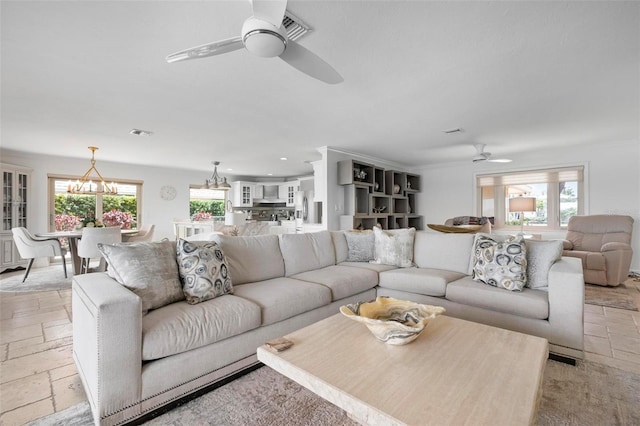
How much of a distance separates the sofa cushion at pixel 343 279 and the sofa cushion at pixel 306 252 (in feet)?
0.32

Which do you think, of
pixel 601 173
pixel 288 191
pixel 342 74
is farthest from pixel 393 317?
pixel 288 191

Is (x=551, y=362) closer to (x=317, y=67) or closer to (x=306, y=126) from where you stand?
(x=317, y=67)

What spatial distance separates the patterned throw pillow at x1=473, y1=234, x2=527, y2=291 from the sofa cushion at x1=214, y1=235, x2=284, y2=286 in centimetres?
188

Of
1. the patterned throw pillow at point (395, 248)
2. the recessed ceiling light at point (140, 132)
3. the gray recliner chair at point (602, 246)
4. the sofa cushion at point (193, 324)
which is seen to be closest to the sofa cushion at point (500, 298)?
the patterned throw pillow at point (395, 248)

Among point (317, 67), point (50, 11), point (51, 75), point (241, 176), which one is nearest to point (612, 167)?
point (317, 67)

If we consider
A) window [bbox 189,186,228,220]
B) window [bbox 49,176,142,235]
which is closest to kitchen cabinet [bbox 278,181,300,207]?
window [bbox 189,186,228,220]

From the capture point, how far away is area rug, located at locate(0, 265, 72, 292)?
14.1 feet

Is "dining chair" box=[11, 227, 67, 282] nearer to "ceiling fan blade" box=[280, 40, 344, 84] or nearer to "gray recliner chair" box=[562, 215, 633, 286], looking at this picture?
"ceiling fan blade" box=[280, 40, 344, 84]

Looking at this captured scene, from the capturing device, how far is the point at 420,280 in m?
2.85

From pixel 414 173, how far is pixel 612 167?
12.1 ft

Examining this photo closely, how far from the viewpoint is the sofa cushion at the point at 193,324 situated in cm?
160

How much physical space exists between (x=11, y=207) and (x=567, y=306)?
8.37m

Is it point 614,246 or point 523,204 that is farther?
point 523,204

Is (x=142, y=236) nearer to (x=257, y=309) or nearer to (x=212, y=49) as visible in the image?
(x=257, y=309)
